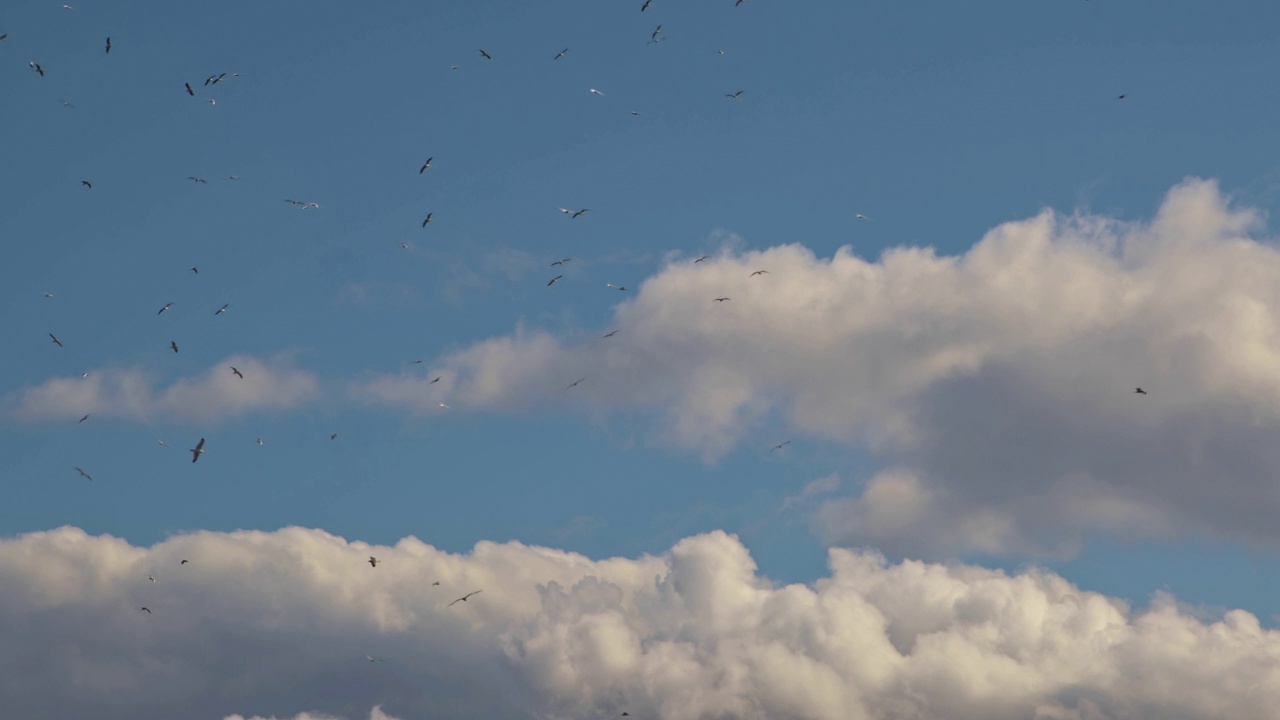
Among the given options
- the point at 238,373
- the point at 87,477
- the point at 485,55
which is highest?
the point at 485,55

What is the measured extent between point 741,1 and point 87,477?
2858 inches

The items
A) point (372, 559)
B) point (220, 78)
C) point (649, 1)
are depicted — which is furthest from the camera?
point (372, 559)

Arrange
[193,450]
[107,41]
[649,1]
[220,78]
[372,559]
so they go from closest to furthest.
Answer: [193,450], [649,1], [107,41], [220,78], [372,559]

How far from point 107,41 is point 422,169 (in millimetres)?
31318

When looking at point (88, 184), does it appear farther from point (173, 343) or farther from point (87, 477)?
point (87, 477)

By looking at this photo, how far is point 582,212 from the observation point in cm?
15212

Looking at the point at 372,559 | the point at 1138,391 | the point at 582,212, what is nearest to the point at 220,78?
the point at 582,212

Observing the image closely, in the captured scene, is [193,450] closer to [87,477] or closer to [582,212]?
[87,477]

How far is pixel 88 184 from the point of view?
164 metres

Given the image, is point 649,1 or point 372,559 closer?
point 649,1

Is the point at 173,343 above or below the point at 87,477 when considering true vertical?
above

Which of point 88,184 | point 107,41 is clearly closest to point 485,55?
point 107,41

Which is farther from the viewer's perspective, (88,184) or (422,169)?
(88,184)

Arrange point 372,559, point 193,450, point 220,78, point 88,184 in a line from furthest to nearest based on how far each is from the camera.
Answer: point 372,559, point 88,184, point 220,78, point 193,450
